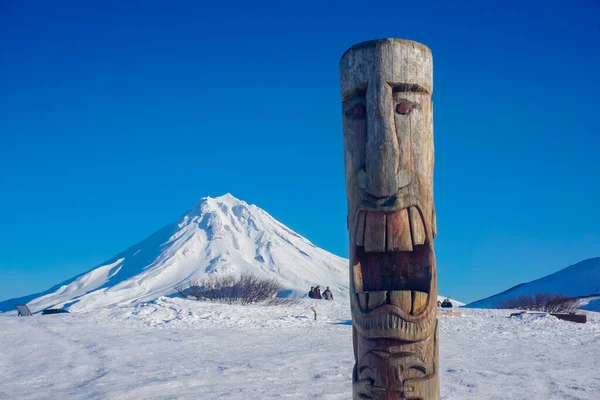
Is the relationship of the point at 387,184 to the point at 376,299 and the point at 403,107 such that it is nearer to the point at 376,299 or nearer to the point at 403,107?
the point at 403,107

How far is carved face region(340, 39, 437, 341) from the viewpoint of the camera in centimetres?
410

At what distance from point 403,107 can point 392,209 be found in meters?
0.79

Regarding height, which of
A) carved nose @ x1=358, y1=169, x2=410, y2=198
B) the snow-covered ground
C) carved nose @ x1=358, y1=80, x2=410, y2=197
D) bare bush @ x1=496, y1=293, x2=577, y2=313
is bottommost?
the snow-covered ground

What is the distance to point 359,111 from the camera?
4398mm

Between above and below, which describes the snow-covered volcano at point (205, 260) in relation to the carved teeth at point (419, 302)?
above

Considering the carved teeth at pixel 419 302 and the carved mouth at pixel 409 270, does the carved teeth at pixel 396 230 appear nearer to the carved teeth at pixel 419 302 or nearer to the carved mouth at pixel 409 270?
the carved mouth at pixel 409 270

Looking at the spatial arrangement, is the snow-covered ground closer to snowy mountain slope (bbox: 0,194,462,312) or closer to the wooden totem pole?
the wooden totem pole

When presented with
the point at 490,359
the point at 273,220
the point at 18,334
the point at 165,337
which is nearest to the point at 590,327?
the point at 490,359

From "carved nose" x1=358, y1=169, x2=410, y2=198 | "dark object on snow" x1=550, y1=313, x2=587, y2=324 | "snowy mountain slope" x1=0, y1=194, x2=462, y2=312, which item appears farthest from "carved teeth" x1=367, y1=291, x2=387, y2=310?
"snowy mountain slope" x1=0, y1=194, x2=462, y2=312

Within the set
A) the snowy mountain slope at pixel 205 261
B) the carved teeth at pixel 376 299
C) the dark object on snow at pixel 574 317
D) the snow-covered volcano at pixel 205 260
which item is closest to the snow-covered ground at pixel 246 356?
the dark object on snow at pixel 574 317

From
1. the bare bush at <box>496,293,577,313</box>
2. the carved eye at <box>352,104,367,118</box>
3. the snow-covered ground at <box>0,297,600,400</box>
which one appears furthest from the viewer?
the bare bush at <box>496,293,577,313</box>

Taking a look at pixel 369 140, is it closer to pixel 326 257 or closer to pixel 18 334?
pixel 18 334

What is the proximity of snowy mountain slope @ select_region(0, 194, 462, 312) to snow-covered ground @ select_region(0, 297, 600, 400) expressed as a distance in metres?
33.1

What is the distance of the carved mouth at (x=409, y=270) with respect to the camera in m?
4.05
